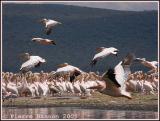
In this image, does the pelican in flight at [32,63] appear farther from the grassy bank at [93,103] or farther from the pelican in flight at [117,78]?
the pelican in flight at [117,78]

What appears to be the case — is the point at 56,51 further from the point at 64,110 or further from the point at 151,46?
the point at 64,110

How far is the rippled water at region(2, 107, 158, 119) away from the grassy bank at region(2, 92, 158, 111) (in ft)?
2.13

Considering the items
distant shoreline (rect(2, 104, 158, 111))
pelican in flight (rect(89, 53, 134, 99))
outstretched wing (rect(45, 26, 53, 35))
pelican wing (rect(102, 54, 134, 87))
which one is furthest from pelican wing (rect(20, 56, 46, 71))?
pelican wing (rect(102, 54, 134, 87))

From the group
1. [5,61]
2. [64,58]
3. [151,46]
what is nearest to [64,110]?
[5,61]

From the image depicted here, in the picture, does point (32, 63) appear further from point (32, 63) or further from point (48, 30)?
point (48, 30)

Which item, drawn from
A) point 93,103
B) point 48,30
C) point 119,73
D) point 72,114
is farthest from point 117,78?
point 48,30

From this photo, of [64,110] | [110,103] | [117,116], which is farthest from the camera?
[110,103]

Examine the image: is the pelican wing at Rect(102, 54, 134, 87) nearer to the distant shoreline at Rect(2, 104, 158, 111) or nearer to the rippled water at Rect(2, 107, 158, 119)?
the rippled water at Rect(2, 107, 158, 119)

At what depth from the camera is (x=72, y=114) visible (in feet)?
36.4

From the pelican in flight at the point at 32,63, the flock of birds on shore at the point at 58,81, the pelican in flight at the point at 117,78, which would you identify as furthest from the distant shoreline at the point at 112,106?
the pelican in flight at the point at 117,78

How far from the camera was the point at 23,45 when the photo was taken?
36531mm

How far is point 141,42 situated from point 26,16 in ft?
24.3

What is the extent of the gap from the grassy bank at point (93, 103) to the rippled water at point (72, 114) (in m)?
0.65

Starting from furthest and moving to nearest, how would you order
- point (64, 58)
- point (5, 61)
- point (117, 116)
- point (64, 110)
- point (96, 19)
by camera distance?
point (96, 19)
point (64, 58)
point (5, 61)
point (64, 110)
point (117, 116)
